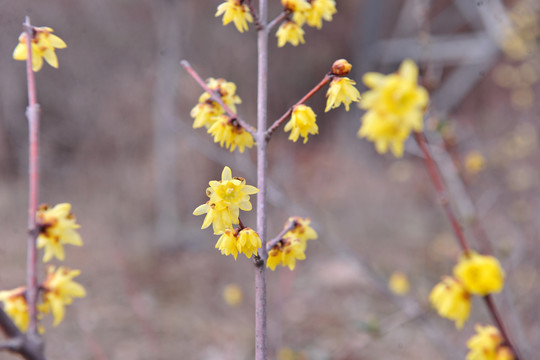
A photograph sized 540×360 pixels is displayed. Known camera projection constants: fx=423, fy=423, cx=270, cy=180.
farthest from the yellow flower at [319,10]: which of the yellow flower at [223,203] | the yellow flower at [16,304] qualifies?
the yellow flower at [16,304]

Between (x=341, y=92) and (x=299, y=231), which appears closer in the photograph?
(x=341, y=92)

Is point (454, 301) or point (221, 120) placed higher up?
point (221, 120)

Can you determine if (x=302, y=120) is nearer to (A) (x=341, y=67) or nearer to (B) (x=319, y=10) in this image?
(A) (x=341, y=67)

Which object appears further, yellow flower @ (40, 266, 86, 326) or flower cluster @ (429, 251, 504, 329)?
yellow flower @ (40, 266, 86, 326)

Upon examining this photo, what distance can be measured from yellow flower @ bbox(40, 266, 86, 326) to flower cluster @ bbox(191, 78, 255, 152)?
0.50 meters

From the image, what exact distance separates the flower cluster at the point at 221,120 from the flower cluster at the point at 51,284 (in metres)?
0.42

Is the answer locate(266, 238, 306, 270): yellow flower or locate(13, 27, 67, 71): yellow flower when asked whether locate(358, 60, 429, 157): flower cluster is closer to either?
locate(266, 238, 306, 270): yellow flower

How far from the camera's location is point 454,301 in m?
0.93

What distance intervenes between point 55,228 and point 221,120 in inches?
19.4

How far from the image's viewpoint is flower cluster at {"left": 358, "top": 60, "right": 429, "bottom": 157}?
677 mm

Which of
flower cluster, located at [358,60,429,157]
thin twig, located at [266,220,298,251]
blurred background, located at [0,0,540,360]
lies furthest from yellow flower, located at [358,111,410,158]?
blurred background, located at [0,0,540,360]

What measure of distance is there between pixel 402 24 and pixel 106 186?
258 inches

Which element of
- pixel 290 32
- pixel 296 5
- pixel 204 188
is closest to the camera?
pixel 296 5

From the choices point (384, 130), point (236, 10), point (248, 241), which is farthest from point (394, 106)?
point (236, 10)
